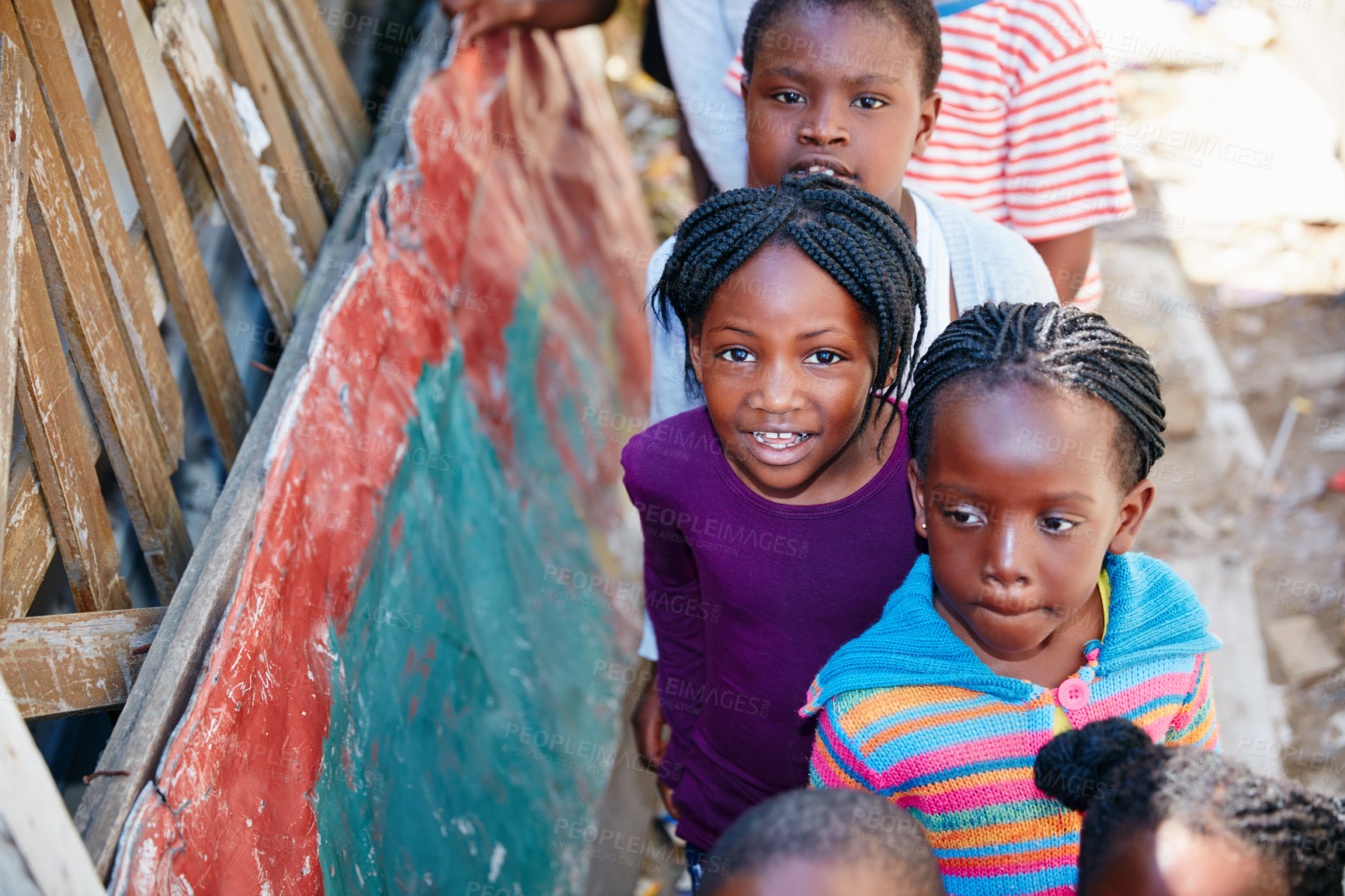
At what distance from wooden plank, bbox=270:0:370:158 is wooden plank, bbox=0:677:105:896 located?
2.37 metres

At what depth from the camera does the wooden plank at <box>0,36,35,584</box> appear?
5.38 ft

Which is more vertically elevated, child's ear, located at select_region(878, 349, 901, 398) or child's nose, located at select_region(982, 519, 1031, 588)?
child's ear, located at select_region(878, 349, 901, 398)

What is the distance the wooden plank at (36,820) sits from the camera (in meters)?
1.06

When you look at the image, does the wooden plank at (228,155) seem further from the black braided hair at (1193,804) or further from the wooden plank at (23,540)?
the black braided hair at (1193,804)

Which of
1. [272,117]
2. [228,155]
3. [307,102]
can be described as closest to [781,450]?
[228,155]

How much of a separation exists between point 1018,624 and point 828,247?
2.07ft

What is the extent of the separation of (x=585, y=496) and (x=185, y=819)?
199 cm

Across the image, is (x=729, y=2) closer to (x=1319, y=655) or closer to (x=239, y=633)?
(x=239, y=633)

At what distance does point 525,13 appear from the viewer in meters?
3.59

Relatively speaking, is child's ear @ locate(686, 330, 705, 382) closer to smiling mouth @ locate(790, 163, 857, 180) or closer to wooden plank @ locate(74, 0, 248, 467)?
smiling mouth @ locate(790, 163, 857, 180)

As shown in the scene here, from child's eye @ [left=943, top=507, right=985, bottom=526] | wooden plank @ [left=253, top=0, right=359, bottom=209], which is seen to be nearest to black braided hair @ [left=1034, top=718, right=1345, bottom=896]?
child's eye @ [left=943, top=507, right=985, bottom=526]

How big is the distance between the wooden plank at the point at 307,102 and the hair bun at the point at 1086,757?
2.48 metres

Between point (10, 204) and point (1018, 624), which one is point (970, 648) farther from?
point (10, 204)

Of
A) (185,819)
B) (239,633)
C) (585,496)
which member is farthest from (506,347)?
(185,819)
